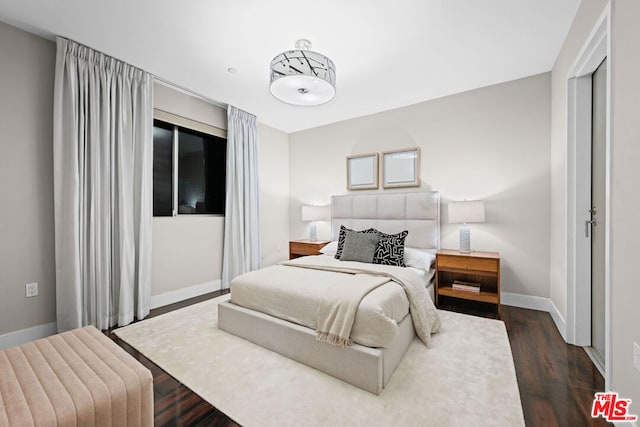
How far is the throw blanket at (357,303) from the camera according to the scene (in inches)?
70.5

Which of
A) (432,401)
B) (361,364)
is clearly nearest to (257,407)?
(361,364)

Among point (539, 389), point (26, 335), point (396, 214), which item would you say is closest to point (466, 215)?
point (396, 214)

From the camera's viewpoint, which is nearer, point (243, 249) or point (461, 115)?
point (461, 115)

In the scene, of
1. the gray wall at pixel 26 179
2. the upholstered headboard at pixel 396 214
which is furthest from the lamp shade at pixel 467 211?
the gray wall at pixel 26 179

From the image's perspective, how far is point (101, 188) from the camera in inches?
106

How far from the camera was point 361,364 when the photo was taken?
1.69m

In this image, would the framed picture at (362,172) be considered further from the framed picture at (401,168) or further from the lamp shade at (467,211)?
the lamp shade at (467,211)

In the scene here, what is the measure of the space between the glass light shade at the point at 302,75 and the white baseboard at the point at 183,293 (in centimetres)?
272

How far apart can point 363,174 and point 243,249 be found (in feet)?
7.19

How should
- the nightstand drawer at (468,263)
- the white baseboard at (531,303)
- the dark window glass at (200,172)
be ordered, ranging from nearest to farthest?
the white baseboard at (531,303) < the nightstand drawer at (468,263) < the dark window glass at (200,172)

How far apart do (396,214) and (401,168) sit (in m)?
0.68

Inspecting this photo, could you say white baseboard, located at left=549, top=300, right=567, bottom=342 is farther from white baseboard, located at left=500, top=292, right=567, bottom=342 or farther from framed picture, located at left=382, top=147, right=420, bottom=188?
framed picture, located at left=382, top=147, right=420, bottom=188

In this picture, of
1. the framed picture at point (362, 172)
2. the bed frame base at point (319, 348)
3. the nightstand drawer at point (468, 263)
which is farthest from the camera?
the framed picture at point (362, 172)

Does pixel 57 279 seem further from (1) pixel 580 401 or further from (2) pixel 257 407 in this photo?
(1) pixel 580 401
